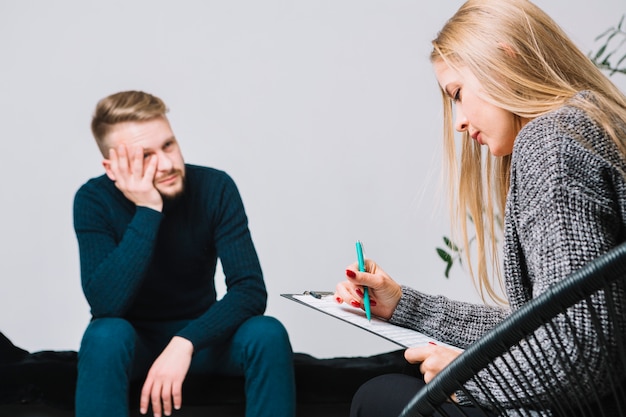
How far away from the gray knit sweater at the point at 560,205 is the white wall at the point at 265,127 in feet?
3.96

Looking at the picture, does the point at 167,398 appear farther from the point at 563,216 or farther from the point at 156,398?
the point at 563,216

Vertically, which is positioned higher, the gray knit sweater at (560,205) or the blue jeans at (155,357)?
the gray knit sweater at (560,205)

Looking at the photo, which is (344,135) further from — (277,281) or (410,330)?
(410,330)

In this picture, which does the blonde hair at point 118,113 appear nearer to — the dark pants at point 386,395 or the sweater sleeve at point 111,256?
the sweater sleeve at point 111,256

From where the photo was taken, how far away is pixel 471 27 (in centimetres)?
106

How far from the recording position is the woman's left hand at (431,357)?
0.93 meters

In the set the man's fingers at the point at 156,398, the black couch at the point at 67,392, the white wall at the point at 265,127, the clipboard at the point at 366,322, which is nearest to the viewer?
the clipboard at the point at 366,322

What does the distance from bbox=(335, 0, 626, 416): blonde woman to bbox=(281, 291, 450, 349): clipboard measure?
4cm

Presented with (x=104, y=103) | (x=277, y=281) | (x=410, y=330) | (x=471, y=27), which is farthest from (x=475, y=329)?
(x=277, y=281)

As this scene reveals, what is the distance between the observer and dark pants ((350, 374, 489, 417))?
982mm

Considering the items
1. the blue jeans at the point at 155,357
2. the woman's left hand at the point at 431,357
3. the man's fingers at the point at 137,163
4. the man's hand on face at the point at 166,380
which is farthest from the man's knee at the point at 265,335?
the woman's left hand at the point at 431,357

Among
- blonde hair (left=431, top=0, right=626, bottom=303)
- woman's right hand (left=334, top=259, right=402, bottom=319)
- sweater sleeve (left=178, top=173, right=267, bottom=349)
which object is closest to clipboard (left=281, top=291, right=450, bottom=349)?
woman's right hand (left=334, top=259, right=402, bottom=319)

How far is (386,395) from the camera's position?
3.30ft

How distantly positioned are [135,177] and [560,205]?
3.19ft
